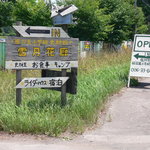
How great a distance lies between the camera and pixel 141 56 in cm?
1109

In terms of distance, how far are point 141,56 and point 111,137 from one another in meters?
5.68

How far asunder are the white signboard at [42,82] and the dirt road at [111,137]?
1196mm

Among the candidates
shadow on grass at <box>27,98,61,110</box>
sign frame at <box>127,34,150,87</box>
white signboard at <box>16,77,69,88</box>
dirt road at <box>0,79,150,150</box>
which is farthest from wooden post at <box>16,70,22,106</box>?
sign frame at <box>127,34,150,87</box>

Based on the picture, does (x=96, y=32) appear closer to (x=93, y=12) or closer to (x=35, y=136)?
(x=93, y=12)

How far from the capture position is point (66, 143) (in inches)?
217

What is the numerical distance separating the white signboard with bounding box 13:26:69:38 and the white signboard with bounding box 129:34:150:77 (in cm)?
461

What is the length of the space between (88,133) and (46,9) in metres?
16.3

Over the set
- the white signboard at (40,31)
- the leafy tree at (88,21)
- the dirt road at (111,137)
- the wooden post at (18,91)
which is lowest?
Result: the dirt road at (111,137)

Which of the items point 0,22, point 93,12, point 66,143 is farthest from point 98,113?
point 0,22

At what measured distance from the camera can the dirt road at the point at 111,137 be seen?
536 centimetres

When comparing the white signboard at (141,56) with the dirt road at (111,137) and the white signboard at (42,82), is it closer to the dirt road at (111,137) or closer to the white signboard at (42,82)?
the dirt road at (111,137)

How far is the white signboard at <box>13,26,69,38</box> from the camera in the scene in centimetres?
659

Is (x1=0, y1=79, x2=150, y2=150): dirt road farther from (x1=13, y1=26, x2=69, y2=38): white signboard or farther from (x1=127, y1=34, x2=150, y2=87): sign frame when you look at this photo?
(x1=127, y1=34, x2=150, y2=87): sign frame

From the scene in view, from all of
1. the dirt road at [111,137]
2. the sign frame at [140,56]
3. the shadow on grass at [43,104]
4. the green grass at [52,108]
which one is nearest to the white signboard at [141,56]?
the sign frame at [140,56]
